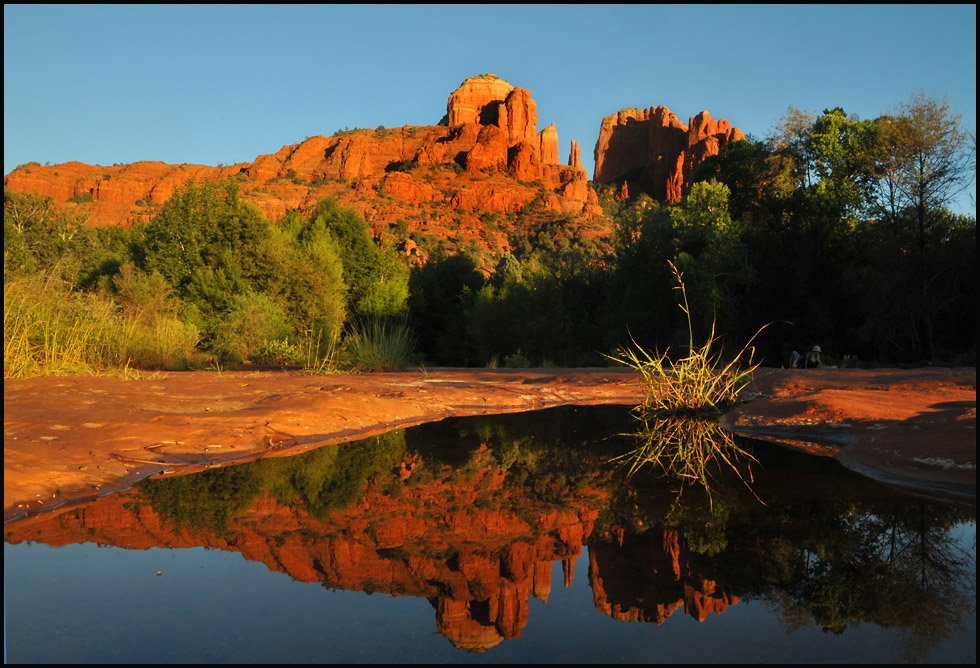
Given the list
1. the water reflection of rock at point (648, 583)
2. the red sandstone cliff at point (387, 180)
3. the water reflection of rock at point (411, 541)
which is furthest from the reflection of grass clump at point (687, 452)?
the red sandstone cliff at point (387, 180)

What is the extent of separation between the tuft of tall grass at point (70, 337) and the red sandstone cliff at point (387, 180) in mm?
62691

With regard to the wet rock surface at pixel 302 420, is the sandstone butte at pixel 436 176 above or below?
above

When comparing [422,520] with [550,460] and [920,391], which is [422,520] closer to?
[550,460]

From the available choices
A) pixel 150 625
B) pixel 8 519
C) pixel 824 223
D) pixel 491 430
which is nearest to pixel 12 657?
pixel 150 625

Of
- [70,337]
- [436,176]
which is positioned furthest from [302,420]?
[436,176]

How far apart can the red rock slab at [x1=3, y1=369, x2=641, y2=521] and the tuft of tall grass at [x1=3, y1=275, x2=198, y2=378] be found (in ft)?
2.96

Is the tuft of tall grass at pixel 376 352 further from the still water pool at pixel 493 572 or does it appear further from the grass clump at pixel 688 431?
the still water pool at pixel 493 572

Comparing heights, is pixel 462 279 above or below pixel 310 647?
above

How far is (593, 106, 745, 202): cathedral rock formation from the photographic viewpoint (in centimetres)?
10756

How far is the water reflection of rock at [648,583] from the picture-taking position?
9.41ft

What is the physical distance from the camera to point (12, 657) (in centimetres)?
244

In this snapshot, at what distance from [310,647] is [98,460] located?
363 centimetres

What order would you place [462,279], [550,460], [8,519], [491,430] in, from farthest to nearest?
[462,279]
[491,430]
[550,460]
[8,519]

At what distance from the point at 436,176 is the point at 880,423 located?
94.7 metres
